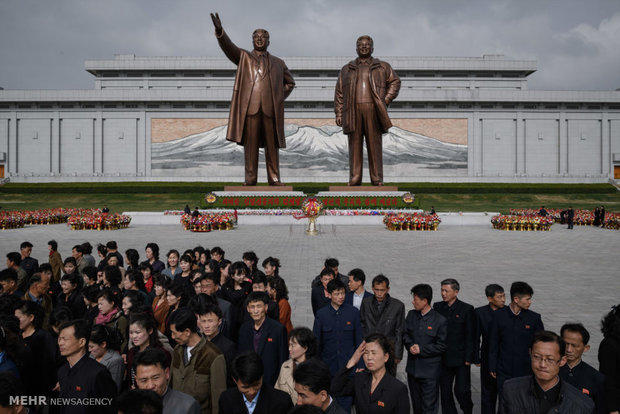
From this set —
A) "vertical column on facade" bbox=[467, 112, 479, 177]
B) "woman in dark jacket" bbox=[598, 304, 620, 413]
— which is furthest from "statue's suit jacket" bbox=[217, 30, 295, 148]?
"vertical column on facade" bbox=[467, 112, 479, 177]

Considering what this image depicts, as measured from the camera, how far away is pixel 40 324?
3121mm

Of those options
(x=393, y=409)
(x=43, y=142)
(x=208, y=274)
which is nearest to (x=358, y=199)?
(x=208, y=274)

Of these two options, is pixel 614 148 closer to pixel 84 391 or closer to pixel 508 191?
pixel 508 191

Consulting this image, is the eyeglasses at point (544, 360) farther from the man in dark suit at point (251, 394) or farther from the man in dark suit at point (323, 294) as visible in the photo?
the man in dark suit at point (323, 294)

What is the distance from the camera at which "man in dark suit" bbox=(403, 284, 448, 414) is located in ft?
10.5

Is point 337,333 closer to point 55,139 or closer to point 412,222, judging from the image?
point 412,222

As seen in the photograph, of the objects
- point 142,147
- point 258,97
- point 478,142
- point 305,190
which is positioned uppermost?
point 478,142

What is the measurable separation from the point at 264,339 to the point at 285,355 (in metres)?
0.21

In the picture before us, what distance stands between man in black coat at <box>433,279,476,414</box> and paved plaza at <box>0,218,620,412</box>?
0.30 meters

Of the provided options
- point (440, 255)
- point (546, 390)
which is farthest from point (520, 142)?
point (546, 390)

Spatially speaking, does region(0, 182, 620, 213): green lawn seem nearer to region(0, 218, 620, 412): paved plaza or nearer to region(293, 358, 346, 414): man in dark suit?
region(0, 218, 620, 412): paved plaza

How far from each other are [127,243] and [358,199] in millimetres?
9546

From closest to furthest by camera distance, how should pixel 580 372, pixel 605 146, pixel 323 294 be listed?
pixel 580 372 < pixel 323 294 < pixel 605 146

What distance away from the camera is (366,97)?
16.6 metres
